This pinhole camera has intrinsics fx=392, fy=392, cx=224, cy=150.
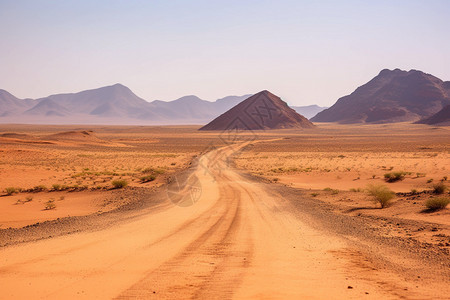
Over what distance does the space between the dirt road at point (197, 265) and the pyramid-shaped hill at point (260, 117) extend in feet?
477

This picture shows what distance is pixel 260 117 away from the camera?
6801 inches

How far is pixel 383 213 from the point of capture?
1543 centimetres

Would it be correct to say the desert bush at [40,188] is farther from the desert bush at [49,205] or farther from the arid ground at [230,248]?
the desert bush at [49,205]

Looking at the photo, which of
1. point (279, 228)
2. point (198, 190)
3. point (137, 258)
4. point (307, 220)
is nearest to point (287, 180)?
point (198, 190)

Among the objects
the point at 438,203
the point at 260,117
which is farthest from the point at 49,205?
the point at 260,117

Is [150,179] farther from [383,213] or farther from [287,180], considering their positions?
[383,213]

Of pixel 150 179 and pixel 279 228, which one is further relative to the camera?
pixel 150 179

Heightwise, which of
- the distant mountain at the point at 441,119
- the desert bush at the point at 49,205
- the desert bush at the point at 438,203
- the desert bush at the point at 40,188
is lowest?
the desert bush at the point at 49,205

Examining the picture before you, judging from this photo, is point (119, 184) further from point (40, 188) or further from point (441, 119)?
point (441, 119)

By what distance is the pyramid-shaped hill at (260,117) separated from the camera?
166 metres

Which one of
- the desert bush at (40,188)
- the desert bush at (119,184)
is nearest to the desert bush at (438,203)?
the desert bush at (119,184)

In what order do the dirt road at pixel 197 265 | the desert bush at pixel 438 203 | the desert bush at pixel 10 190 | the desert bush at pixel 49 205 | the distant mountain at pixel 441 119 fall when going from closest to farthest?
the dirt road at pixel 197 265, the desert bush at pixel 438 203, the desert bush at pixel 49 205, the desert bush at pixel 10 190, the distant mountain at pixel 441 119

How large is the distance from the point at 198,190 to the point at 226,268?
1375 cm

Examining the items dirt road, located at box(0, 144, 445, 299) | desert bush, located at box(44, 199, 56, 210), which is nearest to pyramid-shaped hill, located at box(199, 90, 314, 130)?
desert bush, located at box(44, 199, 56, 210)
